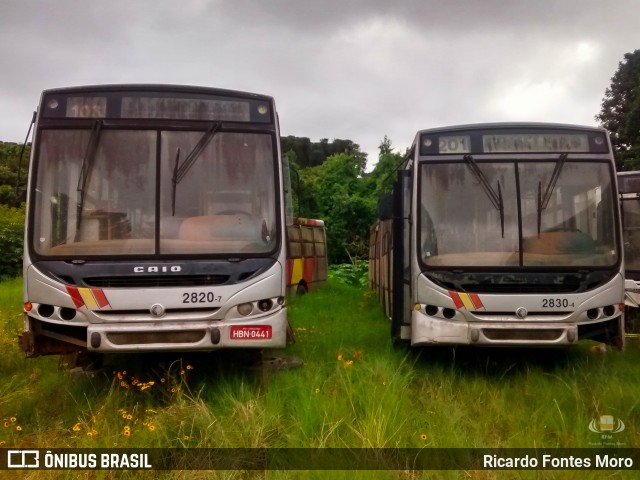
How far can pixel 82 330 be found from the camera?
554 cm

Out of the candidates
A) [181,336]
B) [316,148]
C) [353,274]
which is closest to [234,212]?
[181,336]

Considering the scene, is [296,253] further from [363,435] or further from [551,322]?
[363,435]

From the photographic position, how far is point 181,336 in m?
5.50

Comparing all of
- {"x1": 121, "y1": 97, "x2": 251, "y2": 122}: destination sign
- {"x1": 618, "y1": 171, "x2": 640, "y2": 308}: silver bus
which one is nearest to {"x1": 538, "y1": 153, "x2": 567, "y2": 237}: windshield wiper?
{"x1": 121, "y1": 97, "x2": 251, "y2": 122}: destination sign

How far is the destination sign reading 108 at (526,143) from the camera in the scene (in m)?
6.57

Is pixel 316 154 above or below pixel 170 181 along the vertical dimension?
above

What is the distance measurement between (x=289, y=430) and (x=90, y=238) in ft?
8.28

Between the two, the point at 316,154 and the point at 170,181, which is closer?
the point at 170,181

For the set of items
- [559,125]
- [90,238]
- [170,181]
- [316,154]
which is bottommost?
[90,238]

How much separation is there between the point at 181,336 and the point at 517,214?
3.65 meters

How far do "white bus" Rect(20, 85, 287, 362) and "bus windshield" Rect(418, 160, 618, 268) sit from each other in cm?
175

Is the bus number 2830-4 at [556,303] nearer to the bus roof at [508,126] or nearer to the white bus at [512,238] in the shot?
the white bus at [512,238]

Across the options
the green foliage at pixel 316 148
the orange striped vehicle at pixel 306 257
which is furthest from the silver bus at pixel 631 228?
the green foliage at pixel 316 148

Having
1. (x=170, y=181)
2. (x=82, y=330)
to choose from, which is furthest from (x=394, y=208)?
(x=82, y=330)
